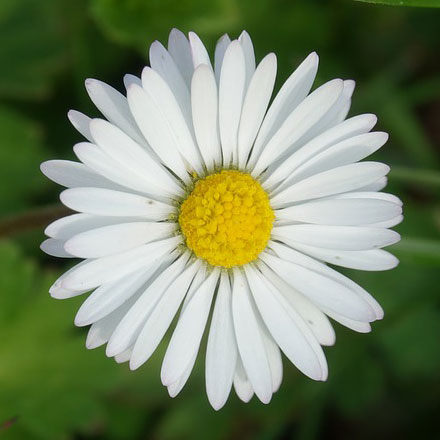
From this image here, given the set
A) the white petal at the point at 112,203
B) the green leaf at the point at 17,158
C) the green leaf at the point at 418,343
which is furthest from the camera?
the green leaf at the point at 418,343

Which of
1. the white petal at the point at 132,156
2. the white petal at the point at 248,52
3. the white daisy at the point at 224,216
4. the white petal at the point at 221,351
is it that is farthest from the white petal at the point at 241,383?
the white petal at the point at 248,52

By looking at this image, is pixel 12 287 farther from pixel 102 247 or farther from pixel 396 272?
pixel 396 272

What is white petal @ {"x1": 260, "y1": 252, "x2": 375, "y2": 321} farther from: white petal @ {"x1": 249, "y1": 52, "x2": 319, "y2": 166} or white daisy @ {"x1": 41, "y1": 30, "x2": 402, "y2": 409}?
white petal @ {"x1": 249, "y1": 52, "x2": 319, "y2": 166}

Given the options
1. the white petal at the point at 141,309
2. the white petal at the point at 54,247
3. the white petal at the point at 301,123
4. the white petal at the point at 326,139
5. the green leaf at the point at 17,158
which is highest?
the green leaf at the point at 17,158

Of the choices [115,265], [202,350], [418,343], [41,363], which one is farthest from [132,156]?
[418,343]

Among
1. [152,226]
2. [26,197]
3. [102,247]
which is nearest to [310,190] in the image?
[152,226]

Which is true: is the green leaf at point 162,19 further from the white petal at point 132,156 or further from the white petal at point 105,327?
the white petal at point 105,327

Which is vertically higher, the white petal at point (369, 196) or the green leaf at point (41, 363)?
the green leaf at point (41, 363)
